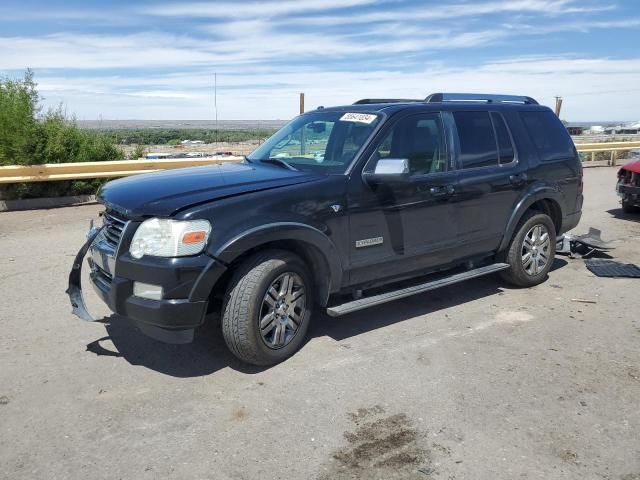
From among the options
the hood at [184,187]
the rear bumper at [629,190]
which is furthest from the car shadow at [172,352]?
the rear bumper at [629,190]

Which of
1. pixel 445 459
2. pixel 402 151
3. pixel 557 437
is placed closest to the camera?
pixel 445 459

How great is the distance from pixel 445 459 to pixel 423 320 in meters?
2.16

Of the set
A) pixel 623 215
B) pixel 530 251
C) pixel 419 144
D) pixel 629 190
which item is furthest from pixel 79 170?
pixel 623 215

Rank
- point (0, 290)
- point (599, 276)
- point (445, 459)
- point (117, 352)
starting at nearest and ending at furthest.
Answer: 1. point (445, 459)
2. point (117, 352)
3. point (0, 290)
4. point (599, 276)

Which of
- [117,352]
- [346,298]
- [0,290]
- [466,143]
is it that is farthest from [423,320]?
[0,290]

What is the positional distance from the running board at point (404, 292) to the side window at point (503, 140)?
107 cm

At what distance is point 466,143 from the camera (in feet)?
17.4

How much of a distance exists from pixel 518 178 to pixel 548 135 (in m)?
0.87

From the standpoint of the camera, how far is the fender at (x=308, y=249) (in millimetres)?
3779

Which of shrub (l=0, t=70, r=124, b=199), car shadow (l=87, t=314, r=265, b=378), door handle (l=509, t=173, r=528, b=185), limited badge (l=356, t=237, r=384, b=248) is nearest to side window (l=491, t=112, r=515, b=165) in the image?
door handle (l=509, t=173, r=528, b=185)

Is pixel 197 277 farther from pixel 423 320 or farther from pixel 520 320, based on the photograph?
pixel 520 320

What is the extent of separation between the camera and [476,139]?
213 inches

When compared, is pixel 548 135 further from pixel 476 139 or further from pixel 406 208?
pixel 406 208

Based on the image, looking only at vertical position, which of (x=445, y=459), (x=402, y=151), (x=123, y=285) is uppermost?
(x=402, y=151)
